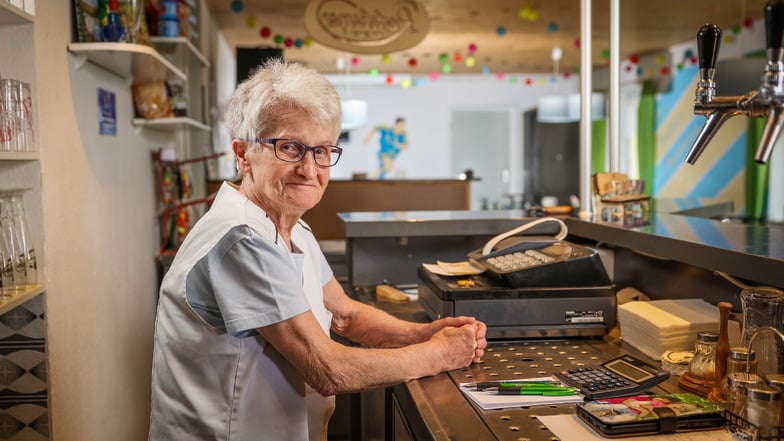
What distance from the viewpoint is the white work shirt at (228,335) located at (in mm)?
1244

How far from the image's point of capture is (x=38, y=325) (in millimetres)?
1994

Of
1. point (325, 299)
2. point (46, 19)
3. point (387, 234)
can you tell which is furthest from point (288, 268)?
point (46, 19)

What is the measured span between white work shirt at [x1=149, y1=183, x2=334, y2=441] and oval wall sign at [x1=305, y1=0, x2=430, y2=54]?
3580 millimetres

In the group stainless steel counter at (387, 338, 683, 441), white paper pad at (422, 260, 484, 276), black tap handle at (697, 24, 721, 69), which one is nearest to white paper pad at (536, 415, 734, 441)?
stainless steel counter at (387, 338, 683, 441)

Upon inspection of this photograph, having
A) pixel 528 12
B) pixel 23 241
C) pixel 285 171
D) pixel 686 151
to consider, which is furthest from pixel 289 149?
pixel 686 151

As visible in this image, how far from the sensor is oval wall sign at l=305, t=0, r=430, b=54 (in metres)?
4.75

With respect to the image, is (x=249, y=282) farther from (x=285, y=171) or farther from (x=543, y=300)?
(x=543, y=300)

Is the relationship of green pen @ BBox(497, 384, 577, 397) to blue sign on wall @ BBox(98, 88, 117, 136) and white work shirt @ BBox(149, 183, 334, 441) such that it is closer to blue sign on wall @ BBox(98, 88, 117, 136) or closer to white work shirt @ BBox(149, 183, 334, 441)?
white work shirt @ BBox(149, 183, 334, 441)

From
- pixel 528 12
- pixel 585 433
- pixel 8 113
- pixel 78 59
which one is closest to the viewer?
pixel 585 433

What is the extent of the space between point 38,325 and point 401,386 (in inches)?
46.8

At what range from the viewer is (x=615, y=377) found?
1.30 meters

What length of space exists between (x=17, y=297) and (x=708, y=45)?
1625 millimetres

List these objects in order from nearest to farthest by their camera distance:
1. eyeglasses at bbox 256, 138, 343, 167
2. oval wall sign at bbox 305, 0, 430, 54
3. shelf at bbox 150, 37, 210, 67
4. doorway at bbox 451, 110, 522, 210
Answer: eyeglasses at bbox 256, 138, 343, 167, shelf at bbox 150, 37, 210, 67, oval wall sign at bbox 305, 0, 430, 54, doorway at bbox 451, 110, 522, 210

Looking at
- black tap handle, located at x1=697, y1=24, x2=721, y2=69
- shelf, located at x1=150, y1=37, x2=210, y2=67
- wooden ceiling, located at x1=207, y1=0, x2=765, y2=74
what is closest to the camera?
black tap handle, located at x1=697, y1=24, x2=721, y2=69
